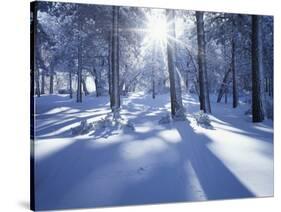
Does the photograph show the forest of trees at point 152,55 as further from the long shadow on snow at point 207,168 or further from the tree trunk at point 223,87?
the long shadow on snow at point 207,168

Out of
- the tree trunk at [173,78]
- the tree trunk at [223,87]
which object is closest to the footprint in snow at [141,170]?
the tree trunk at [173,78]

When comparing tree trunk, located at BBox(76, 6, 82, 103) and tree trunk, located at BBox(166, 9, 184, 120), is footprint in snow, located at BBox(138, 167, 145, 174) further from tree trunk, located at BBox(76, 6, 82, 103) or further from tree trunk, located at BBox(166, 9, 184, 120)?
tree trunk, located at BBox(76, 6, 82, 103)

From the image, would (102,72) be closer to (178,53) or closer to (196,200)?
(178,53)

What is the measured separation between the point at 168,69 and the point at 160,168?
1225 mm

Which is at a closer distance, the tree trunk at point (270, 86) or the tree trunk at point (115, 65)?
the tree trunk at point (115, 65)

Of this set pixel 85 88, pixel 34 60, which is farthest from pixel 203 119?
pixel 34 60

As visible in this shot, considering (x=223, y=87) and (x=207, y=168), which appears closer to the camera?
(x=207, y=168)

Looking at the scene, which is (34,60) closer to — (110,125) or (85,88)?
(85,88)

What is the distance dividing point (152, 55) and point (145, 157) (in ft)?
4.13

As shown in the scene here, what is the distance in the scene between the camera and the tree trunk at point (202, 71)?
5316mm

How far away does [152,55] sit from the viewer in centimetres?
524

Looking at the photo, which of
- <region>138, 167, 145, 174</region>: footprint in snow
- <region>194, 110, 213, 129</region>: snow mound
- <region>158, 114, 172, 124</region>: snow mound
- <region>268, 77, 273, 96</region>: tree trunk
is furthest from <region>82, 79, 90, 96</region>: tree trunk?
<region>268, 77, 273, 96</region>: tree trunk

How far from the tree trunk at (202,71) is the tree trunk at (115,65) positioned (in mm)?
1056

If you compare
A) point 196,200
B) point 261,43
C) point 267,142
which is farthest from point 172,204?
point 261,43
